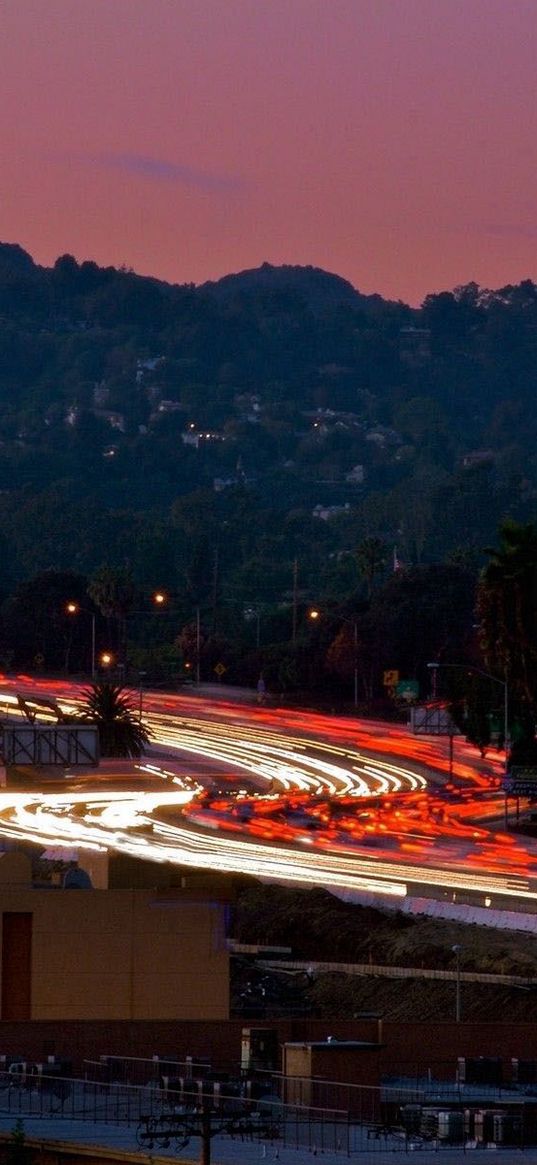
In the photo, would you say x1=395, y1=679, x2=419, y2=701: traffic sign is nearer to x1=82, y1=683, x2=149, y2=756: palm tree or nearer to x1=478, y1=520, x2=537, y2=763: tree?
x1=82, y1=683, x2=149, y2=756: palm tree

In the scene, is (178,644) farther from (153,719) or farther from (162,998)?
(162,998)

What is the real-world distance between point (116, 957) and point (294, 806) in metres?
49.5

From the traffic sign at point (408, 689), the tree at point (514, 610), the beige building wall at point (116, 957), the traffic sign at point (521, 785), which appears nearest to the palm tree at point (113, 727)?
the tree at point (514, 610)

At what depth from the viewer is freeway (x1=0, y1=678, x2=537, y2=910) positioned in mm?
75875

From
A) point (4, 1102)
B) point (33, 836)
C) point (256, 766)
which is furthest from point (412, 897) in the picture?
point (256, 766)

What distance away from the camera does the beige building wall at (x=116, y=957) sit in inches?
1836

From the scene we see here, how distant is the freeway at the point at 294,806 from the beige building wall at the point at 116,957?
2117 centimetres

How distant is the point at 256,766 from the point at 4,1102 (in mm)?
84071

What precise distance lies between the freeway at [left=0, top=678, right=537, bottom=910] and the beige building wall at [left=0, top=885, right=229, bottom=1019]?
69.5ft

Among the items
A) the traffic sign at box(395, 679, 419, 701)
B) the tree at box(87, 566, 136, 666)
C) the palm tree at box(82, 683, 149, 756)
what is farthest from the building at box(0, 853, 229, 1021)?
the tree at box(87, 566, 136, 666)

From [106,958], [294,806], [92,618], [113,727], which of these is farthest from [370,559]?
[106,958]

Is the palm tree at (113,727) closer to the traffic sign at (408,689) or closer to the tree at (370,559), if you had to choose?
the traffic sign at (408,689)

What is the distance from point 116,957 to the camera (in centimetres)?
4719

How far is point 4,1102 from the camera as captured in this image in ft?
104
